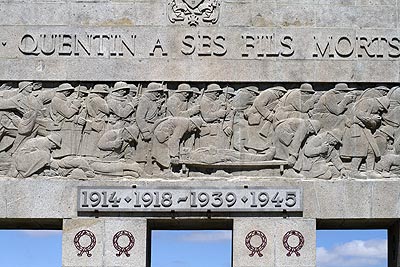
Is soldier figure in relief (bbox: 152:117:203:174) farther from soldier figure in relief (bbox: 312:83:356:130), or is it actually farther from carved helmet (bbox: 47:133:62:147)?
soldier figure in relief (bbox: 312:83:356:130)

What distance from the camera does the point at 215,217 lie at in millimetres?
19766

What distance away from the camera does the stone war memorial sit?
19734 mm

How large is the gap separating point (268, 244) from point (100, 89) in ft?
13.1

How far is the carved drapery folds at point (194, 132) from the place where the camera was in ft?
65.5

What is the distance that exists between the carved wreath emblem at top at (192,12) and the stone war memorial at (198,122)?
0.7 inches

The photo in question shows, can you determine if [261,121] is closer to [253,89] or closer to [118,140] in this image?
[253,89]

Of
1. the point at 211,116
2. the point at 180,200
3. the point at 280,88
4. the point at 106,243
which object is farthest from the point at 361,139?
the point at 106,243

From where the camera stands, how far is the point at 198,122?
1998 centimetres

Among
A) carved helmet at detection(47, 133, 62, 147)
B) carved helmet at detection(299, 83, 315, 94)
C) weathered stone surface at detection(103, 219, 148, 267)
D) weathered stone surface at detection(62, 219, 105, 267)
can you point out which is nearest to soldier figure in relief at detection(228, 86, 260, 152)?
carved helmet at detection(299, 83, 315, 94)

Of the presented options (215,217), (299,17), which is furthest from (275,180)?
(299,17)

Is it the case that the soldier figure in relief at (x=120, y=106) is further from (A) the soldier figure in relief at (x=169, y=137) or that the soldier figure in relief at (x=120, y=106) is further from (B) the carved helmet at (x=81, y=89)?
(A) the soldier figure in relief at (x=169, y=137)

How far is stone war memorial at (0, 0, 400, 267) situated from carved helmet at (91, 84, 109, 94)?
4 centimetres

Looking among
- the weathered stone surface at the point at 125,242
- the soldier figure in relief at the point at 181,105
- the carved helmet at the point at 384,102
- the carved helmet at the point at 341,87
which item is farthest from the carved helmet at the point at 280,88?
the weathered stone surface at the point at 125,242

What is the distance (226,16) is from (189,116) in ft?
6.24
